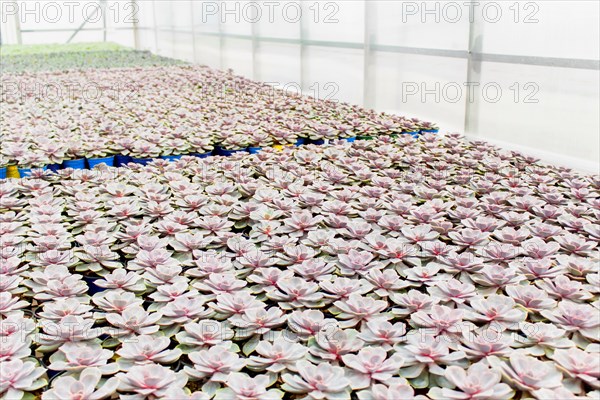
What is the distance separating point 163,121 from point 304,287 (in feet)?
9.82

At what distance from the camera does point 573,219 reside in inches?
77.2

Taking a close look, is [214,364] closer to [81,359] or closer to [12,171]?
[81,359]

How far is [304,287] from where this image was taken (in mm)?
1473

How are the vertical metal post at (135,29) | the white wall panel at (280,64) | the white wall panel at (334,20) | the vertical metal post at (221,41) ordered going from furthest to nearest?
the vertical metal post at (135,29) → the vertical metal post at (221,41) → the white wall panel at (280,64) → the white wall panel at (334,20)

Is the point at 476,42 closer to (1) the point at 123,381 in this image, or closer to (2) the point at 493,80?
(2) the point at 493,80

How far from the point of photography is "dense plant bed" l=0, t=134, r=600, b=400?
1150 mm

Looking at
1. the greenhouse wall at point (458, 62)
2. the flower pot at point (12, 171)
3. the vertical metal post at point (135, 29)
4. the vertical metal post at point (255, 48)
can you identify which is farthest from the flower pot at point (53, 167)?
the vertical metal post at point (135, 29)

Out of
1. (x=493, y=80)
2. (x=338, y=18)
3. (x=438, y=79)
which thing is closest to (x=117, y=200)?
(x=493, y=80)

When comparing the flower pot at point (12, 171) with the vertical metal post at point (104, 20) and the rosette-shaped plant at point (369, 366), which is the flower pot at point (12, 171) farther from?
the vertical metal post at point (104, 20)

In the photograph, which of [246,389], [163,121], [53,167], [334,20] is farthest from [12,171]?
[334,20]

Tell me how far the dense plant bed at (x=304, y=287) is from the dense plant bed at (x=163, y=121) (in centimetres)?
85

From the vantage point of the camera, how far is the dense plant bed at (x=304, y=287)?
115cm

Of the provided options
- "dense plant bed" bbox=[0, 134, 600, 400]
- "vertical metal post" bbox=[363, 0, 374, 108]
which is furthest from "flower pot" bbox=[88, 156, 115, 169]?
"vertical metal post" bbox=[363, 0, 374, 108]

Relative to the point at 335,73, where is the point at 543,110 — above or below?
below
